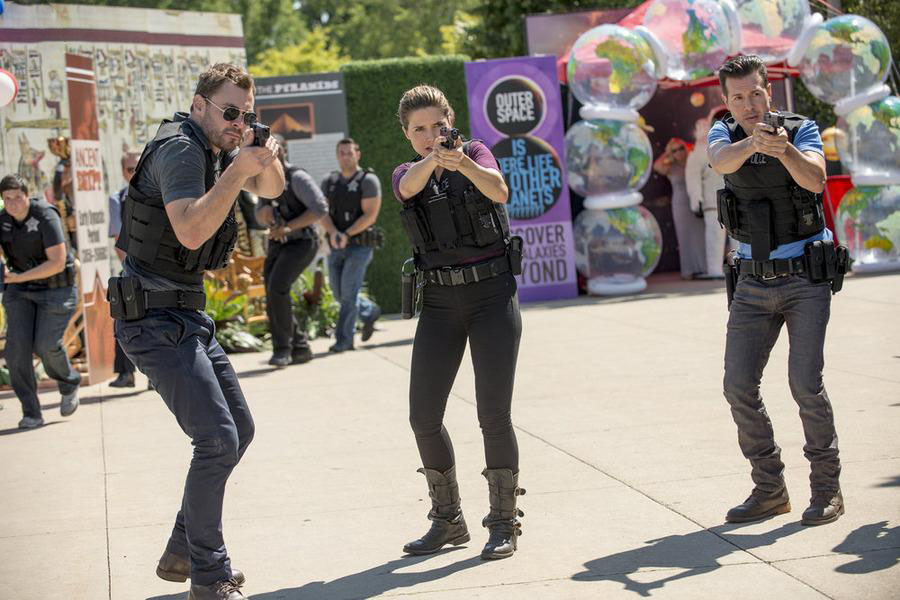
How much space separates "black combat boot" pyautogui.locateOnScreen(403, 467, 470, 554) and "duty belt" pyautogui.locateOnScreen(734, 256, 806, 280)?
1.50 metres

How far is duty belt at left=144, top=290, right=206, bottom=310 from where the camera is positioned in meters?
4.52

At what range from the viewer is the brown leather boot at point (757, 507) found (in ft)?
17.1

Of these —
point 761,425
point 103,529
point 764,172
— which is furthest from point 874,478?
point 103,529

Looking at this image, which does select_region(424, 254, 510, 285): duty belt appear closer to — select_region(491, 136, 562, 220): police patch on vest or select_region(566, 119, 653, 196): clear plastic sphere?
select_region(566, 119, 653, 196): clear plastic sphere

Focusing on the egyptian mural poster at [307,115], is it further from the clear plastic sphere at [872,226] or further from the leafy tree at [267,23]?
the leafy tree at [267,23]

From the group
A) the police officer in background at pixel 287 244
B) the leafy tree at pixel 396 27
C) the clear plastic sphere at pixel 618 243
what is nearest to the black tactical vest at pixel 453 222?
the police officer in background at pixel 287 244

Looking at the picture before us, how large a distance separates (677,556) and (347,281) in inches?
292

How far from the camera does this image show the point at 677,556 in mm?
4828

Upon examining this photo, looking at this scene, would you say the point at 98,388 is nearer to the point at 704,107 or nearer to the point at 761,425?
the point at 761,425

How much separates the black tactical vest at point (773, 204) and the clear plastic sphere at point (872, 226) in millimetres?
9827

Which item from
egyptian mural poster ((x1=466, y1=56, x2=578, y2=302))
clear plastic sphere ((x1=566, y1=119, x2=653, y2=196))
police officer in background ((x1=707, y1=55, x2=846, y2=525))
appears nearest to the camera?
police officer in background ((x1=707, y1=55, x2=846, y2=525))

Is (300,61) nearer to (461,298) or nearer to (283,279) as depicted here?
(283,279)

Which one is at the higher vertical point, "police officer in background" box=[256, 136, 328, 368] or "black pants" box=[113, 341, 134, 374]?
"police officer in background" box=[256, 136, 328, 368]

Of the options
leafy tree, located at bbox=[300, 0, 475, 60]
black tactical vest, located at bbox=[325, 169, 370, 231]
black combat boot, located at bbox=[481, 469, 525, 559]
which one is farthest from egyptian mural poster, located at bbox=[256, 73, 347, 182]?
leafy tree, located at bbox=[300, 0, 475, 60]
